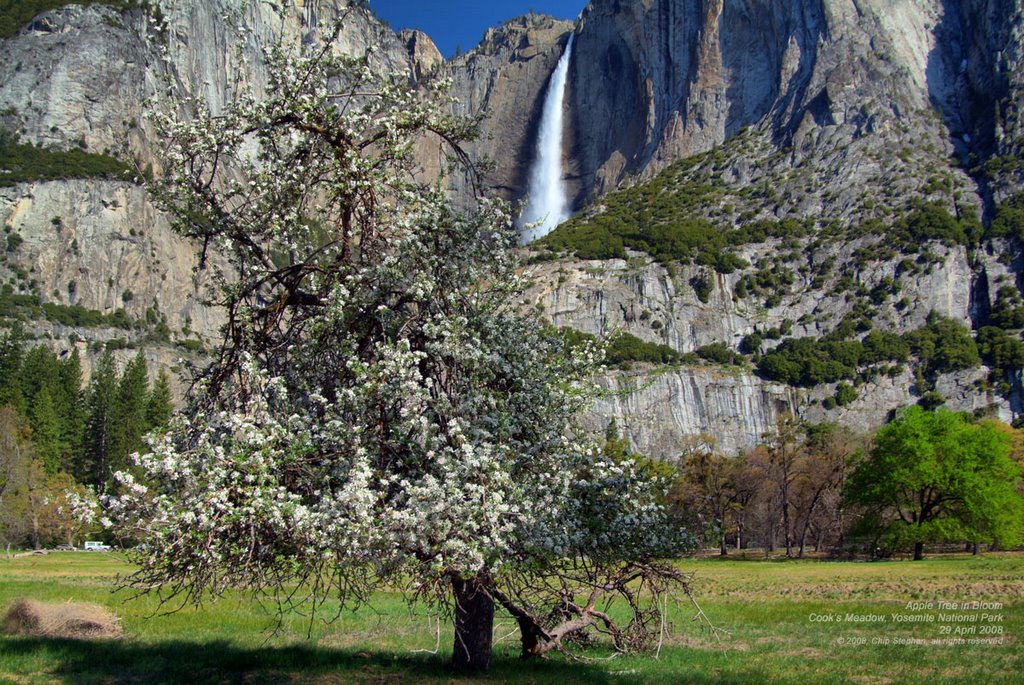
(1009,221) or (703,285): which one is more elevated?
(1009,221)

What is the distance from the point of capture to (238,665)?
14711 mm

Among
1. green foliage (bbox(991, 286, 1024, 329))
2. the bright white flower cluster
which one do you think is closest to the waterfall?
green foliage (bbox(991, 286, 1024, 329))

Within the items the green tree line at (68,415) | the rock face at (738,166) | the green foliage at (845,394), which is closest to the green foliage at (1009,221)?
the rock face at (738,166)

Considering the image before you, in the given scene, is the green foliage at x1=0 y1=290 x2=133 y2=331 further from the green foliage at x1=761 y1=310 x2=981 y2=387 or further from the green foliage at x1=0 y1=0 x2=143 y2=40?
the green foliage at x1=761 y1=310 x2=981 y2=387

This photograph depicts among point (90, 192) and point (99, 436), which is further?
point (90, 192)

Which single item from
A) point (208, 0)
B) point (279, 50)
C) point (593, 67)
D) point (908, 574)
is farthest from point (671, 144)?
point (279, 50)

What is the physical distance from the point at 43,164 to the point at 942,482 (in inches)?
5215

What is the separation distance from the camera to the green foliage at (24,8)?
143m

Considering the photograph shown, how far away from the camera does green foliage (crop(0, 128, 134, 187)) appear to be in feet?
412

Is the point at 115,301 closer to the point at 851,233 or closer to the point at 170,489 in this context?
the point at 851,233

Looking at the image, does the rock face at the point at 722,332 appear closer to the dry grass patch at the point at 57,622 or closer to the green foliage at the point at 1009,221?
the green foliage at the point at 1009,221

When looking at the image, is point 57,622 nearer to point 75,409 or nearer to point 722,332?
point 75,409

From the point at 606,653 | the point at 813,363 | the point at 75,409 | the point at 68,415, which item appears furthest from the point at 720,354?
the point at 606,653

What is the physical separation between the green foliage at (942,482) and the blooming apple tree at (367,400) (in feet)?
140
